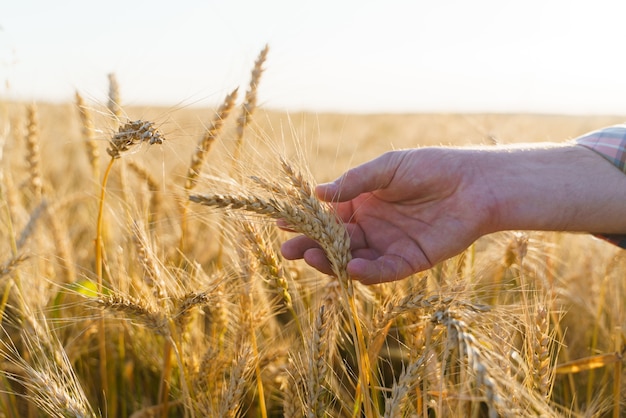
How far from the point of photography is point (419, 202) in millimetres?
1855

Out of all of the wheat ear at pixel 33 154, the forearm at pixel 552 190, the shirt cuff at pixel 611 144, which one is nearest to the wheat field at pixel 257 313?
the wheat ear at pixel 33 154

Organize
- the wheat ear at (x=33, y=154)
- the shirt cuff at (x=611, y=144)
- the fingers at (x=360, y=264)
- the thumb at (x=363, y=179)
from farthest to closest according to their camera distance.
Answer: the wheat ear at (x=33, y=154), the shirt cuff at (x=611, y=144), the thumb at (x=363, y=179), the fingers at (x=360, y=264)

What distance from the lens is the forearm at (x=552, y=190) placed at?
1.76 meters

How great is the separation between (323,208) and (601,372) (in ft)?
5.10

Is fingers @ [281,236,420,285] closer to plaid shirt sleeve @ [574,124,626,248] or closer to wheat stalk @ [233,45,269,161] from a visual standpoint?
wheat stalk @ [233,45,269,161]

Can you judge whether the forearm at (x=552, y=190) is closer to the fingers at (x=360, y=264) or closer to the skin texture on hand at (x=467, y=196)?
the skin texture on hand at (x=467, y=196)

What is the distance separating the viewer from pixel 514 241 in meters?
1.93

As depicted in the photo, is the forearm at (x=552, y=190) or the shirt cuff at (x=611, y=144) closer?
the forearm at (x=552, y=190)

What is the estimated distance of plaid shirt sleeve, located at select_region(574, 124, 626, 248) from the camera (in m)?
1.88

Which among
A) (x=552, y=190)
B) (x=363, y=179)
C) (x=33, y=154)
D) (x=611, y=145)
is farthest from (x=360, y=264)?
(x=33, y=154)

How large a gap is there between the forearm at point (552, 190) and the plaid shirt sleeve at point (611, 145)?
27 millimetres

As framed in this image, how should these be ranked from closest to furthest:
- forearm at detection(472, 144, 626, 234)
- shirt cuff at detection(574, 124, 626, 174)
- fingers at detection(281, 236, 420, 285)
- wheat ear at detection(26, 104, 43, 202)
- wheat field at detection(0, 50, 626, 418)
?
wheat field at detection(0, 50, 626, 418), fingers at detection(281, 236, 420, 285), forearm at detection(472, 144, 626, 234), shirt cuff at detection(574, 124, 626, 174), wheat ear at detection(26, 104, 43, 202)

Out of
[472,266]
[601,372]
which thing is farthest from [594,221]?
[601,372]

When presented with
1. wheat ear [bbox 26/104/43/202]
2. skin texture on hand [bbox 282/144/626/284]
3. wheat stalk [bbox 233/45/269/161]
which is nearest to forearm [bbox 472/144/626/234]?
skin texture on hand [bbox 282/144/626/284]
